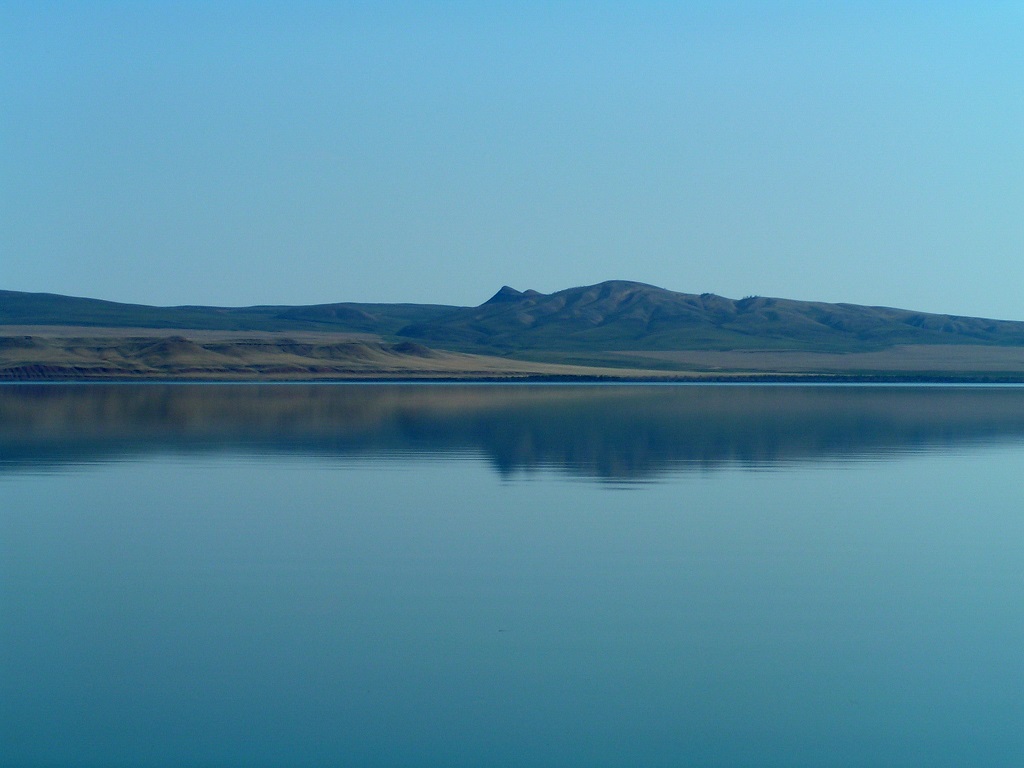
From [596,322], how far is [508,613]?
167276mm

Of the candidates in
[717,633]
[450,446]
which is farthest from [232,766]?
[450,446]

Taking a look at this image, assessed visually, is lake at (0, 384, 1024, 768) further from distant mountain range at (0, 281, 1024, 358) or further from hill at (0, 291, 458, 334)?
hill at (0, 291, 458, 334)

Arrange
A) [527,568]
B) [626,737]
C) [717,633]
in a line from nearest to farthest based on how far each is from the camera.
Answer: [626,737] → [717,633] → [527,568]

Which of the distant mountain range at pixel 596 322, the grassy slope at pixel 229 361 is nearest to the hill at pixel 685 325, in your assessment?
the distant mountain range at pixel 596 322

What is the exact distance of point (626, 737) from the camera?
6.62 meters

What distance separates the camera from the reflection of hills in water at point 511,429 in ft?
68.6

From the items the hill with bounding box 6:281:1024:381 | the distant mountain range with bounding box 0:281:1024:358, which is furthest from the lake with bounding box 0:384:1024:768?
the distant mountain range with bounding box 0:281:1024:358

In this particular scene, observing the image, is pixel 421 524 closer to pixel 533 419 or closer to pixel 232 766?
pixel 232 766

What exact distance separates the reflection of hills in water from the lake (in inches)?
56.3

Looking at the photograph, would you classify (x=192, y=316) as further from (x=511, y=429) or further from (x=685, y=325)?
(x=511, y=429)

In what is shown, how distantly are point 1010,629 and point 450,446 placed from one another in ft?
47.8

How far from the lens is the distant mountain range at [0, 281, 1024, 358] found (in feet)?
488

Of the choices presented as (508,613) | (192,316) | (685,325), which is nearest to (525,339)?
(685,325)

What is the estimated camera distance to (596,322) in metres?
176
